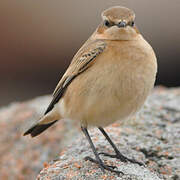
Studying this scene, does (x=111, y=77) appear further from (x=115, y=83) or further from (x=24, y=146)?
(x=24, y=146)

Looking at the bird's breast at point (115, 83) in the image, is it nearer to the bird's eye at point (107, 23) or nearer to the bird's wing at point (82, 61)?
the bird's wing at point (82, 61)

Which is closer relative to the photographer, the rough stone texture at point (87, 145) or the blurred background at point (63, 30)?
the rough stone texture at point (87, 145)

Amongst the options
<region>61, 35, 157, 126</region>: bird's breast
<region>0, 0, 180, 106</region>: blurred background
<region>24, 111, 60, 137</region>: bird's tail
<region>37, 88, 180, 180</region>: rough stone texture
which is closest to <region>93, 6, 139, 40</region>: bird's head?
A: <region>61, 35, 157, 126</region>: bird's breast

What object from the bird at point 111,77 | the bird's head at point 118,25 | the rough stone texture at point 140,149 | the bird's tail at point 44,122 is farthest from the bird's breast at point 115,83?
the bird's tail at point 44,122

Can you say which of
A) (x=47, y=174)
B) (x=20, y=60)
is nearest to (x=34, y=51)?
(x=20, y=60)

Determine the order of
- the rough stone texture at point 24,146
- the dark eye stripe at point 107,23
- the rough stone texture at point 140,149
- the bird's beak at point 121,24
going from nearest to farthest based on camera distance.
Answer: the rough stone texture at point 140,149 < the bird's beak at point 121,24 < the dark eye stripe at point 107,23 < the rough stone texture at point 24,146

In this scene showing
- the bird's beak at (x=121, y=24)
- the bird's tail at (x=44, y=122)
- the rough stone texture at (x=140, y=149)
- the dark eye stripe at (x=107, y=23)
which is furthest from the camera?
the bird's tail at (x=44, y=122)

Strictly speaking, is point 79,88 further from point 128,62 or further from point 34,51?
point 34,51

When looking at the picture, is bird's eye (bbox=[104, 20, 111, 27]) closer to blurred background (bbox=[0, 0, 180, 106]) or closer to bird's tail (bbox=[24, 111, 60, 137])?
bird's tail (bbox=[24, 111, 60, 137])
